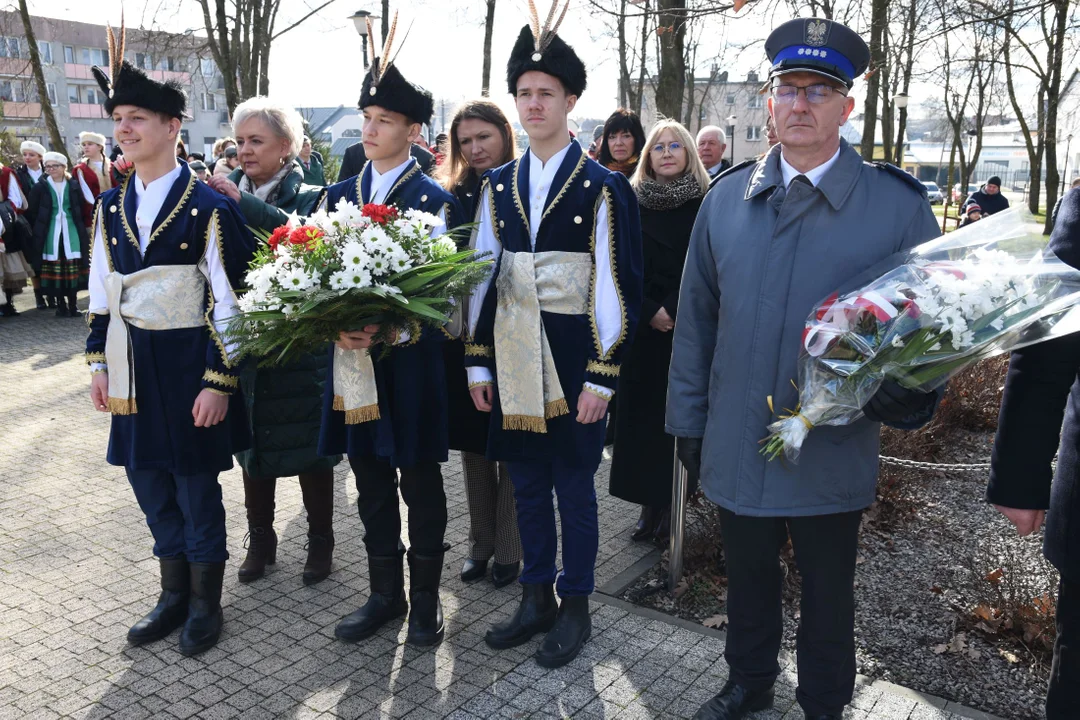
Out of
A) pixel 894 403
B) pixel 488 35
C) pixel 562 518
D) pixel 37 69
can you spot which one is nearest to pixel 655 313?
pixel 562 518

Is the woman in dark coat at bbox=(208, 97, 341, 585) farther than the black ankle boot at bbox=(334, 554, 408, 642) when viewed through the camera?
Yes

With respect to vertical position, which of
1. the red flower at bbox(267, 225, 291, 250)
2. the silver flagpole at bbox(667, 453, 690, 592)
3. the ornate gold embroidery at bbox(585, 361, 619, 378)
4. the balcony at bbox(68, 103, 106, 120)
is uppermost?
the balcony at bbox(68, 103, 106, 120)

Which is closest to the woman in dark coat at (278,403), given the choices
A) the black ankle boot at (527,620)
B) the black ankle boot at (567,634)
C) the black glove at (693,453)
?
the black ankle boot at (527,620)

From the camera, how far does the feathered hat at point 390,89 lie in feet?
11.9

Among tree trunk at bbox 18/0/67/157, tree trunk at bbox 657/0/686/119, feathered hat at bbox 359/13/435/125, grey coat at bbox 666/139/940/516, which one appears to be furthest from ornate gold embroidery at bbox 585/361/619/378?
tree trunk at bbox 18/0/67/157

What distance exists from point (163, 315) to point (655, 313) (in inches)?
87.8

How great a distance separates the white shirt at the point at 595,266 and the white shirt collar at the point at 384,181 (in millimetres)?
398

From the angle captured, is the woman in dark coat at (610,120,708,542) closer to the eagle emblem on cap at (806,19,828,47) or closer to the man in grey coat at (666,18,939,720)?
the man in grey coat at (666,18,939,720)

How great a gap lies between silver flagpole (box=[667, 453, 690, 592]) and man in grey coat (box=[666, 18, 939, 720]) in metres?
0.93

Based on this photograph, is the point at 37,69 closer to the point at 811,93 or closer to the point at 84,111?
the point at 811,93

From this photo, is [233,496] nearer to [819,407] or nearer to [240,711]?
[240,711]

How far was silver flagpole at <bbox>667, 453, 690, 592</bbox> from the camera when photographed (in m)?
4.04

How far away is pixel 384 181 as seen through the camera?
373 centimetres

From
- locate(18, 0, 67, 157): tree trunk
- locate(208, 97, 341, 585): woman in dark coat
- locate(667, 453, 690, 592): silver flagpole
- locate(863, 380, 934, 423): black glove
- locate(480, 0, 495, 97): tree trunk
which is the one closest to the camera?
locate(863, 380, 934, 423): black glove
